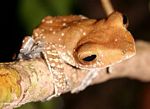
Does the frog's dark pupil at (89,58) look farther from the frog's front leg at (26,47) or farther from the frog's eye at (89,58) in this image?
the frog's front leg at (26,47)

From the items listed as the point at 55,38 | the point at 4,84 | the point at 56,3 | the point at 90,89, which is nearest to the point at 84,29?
the point at 55,38

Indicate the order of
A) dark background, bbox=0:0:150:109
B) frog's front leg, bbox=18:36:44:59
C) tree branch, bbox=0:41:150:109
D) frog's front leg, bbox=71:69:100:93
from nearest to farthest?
tree branch, bbox=0:41:150:109
frog's front leg, bbox=18:36:44:59
frog's front leg, bbox=71:69:100:93
dark background, bbox=0:0:150:109

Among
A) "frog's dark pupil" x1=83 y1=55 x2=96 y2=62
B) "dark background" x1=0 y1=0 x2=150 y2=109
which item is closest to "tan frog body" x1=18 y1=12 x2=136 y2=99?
"frog's dark pupil" x1=83 y1=55 x2=96 y2=62

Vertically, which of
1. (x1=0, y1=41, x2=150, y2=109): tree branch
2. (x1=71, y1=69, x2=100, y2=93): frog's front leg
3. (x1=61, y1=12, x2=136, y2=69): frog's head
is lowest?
(x1=0, y1=41, x2=150, y2=109): tree branch

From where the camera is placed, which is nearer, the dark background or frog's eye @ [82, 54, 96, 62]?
frog's eye @ [82, 54, 96, 62]

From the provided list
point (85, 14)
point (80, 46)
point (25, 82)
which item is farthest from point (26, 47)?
point (85, 14)

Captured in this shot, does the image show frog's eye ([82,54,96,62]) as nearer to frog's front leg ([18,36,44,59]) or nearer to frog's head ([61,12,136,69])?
frog's head ([61,12,136,69])

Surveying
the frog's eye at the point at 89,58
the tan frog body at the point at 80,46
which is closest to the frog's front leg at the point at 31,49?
the tan frog body at the point at 80,46

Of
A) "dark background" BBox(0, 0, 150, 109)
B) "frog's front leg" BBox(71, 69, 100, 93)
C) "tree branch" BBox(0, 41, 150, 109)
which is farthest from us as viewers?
"dark background" BBox(0, 0, 150, 109)
